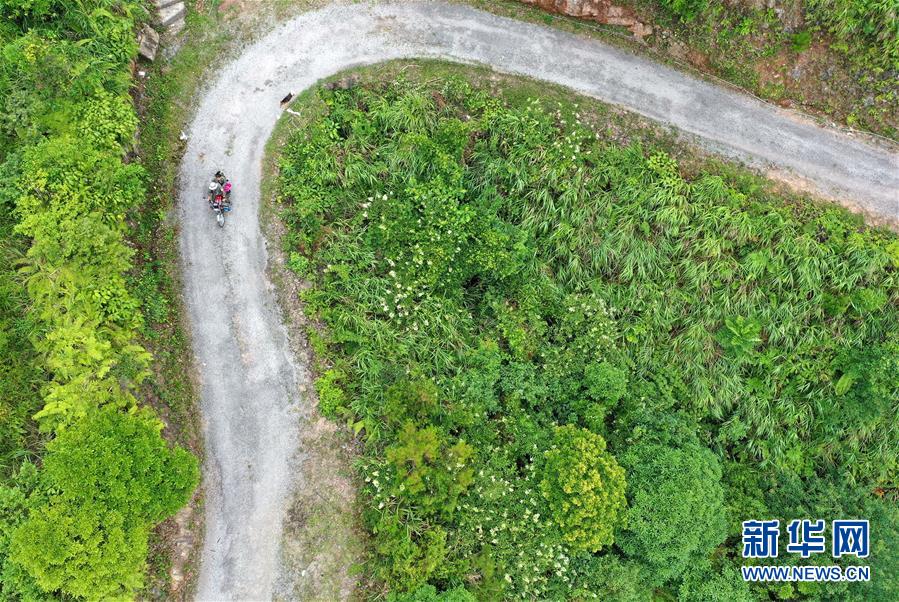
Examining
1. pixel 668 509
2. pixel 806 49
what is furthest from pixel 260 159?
pixel 806 49

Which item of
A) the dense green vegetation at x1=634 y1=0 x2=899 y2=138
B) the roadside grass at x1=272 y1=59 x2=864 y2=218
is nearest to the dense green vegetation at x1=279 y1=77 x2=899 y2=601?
the roadside grass at x1=272 y1=59 x2=864 y2=218

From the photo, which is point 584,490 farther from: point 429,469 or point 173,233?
point 173,233

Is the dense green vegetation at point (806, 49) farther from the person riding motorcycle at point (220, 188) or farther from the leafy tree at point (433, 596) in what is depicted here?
the leafy tree at point (433, 596)

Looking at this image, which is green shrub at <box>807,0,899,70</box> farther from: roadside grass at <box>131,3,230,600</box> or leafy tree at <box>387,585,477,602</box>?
leafy tree at <box>387,585,477,602</box>

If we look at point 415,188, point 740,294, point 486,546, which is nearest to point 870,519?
point 740,294

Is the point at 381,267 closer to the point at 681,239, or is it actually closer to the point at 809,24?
the point at 681,239
